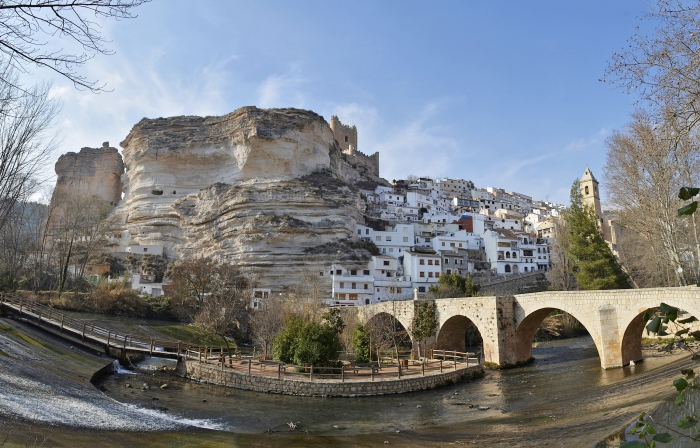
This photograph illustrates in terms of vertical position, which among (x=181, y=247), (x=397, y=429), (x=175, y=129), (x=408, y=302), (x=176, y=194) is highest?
(x=175, y=129)

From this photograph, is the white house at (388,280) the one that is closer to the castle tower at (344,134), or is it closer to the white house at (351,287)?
the white house at (351,287)

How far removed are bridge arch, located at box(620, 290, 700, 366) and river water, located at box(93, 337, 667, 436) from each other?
635mm

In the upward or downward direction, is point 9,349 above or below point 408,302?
below

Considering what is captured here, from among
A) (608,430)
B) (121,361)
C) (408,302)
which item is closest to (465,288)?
(408,302)

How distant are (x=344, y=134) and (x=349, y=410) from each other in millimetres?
90592

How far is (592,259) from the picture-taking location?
1323 inches

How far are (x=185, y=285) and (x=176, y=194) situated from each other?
27.2 metres

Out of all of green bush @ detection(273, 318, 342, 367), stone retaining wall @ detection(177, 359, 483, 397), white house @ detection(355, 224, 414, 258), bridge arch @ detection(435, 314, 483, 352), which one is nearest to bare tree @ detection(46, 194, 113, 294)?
stone retaining wall @ detection(177, 359, 483, 397)

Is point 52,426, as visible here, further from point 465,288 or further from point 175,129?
point 175,129

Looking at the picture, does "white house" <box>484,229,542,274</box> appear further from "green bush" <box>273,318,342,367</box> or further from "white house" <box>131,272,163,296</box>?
"green bush" <box>273,318,342,367</box>

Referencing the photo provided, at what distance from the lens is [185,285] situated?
3841 cm

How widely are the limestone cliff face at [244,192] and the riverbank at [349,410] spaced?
29346mm

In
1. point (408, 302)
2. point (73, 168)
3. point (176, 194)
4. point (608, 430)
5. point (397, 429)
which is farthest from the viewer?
point (73, 168)

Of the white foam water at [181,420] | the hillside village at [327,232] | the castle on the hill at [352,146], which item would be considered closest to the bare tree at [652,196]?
the white foam water at [181,420]
